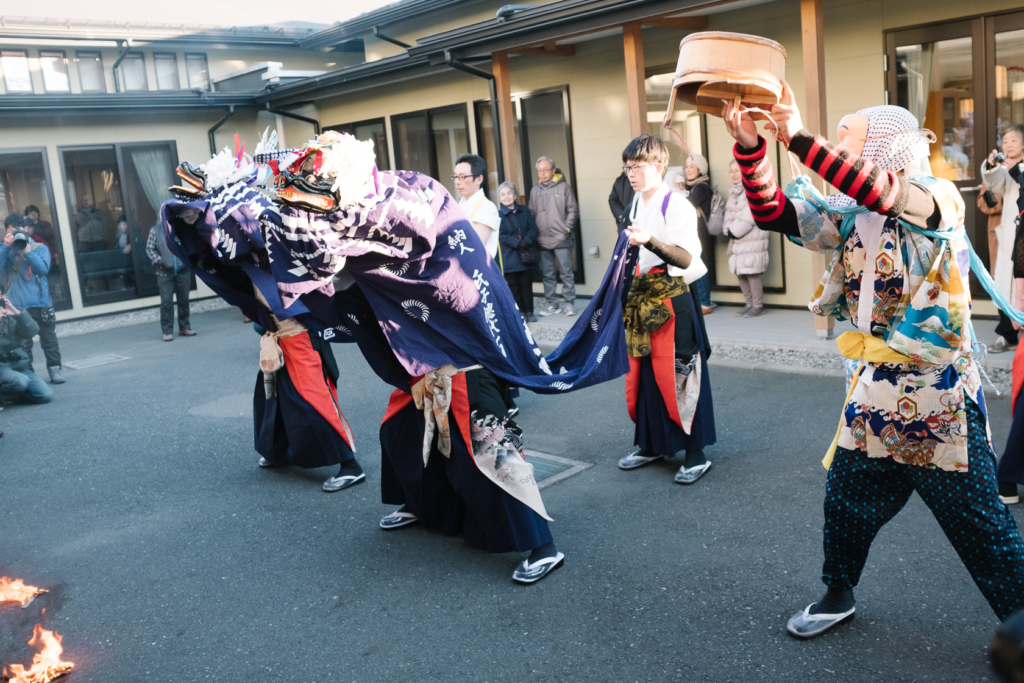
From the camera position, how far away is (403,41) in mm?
14203

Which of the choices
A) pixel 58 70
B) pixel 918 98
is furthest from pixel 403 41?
pixel 918 98

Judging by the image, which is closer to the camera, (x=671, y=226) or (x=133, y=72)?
(x=671, y=226)

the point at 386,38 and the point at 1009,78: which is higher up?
the point at 386,38

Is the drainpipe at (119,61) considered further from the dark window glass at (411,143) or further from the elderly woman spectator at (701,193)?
the elderly woman spectator at (701,193)

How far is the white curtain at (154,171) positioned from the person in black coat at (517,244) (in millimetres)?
7016

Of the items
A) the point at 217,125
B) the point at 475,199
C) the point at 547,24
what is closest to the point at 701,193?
the point at 547,24

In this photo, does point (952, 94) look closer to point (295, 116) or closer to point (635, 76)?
point (635, 76)

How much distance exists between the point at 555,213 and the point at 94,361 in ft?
19.4

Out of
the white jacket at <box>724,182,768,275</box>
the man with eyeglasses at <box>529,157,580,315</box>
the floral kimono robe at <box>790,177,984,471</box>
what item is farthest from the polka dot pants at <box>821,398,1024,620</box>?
the man with eyeglasses at <box>529,157,580,315</box>

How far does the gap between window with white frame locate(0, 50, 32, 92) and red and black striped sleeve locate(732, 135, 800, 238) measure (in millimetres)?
15037

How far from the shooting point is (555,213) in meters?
9.90

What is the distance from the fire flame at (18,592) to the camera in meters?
3.83

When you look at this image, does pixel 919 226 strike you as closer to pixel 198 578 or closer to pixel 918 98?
pixel 198 578

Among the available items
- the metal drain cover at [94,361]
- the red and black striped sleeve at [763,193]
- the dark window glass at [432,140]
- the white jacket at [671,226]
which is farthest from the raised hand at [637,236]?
the dark window glass at [432,140]
